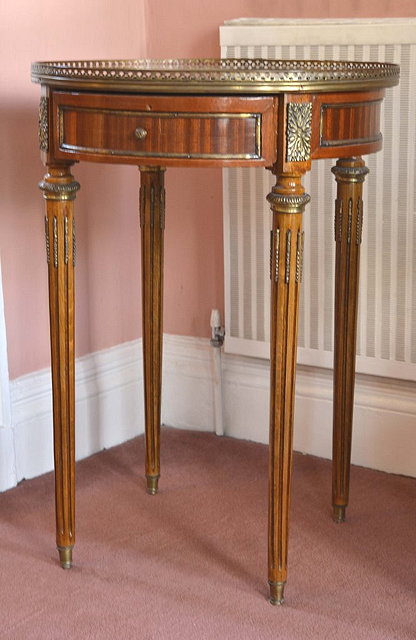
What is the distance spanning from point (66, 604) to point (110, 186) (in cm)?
104

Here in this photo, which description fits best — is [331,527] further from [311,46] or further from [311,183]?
[311,46]

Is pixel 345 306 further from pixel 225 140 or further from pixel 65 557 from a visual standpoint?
pixel 65 557

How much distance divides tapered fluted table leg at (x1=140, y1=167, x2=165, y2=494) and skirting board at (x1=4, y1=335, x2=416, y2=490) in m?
0.19

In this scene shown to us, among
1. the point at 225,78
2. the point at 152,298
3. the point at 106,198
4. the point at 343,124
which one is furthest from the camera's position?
the point at 106,198

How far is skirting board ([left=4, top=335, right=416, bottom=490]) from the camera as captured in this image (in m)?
2.26

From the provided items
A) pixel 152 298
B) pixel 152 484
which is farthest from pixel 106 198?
pixel 152 484

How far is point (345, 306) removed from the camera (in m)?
1.97

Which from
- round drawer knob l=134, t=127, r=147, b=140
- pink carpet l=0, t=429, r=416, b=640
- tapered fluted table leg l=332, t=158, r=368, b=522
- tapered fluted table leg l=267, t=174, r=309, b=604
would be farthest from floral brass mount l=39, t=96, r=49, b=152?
pink carpet l=0, t=429, r=416, b=640

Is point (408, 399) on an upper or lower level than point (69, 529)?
upper

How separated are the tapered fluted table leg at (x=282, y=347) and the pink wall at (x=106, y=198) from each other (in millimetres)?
706

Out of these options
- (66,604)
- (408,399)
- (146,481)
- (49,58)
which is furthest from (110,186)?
(66,604)

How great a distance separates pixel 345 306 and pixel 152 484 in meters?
0.58

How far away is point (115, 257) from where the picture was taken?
2477 millimetres

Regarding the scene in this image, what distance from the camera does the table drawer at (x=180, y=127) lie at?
155cm
